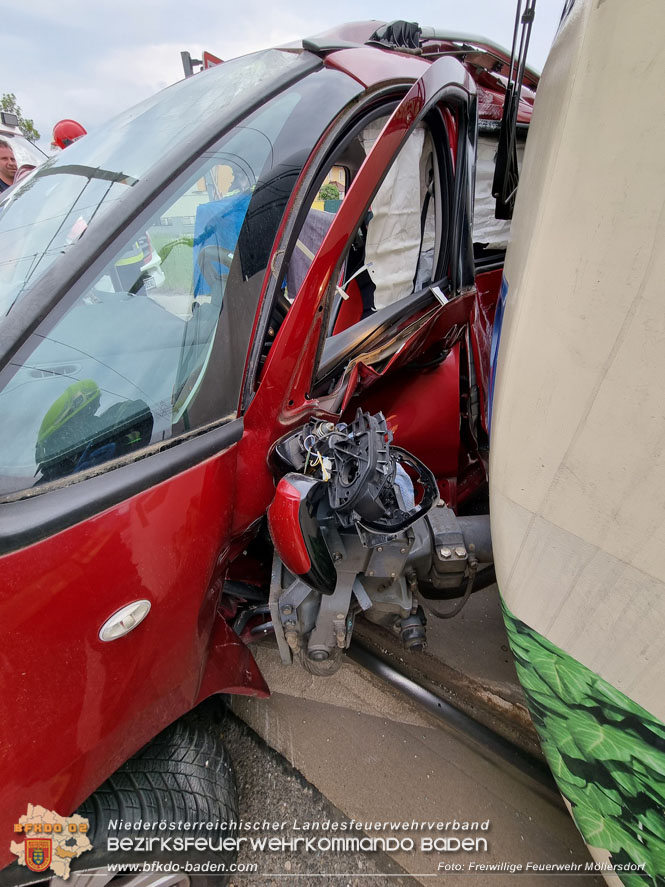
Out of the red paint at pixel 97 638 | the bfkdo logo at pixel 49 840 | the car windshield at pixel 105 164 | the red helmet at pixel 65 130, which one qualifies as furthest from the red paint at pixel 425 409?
the red helmet at pixel 65 130

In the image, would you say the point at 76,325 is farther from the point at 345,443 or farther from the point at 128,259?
the point at 345,443

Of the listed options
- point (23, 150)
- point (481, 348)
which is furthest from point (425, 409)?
point (23, 150)

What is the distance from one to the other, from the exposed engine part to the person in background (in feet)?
16.0

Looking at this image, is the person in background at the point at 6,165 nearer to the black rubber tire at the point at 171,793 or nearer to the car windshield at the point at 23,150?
the car windshield at the point at 23,150

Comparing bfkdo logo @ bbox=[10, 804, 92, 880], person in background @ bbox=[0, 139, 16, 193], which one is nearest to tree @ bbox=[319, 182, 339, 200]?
bfkdo logo @ bbox=[10, 804, 92, 880]

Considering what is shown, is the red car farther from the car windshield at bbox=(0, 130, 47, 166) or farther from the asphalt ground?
the car windshield at bbox=(0, 130, 47, 166)

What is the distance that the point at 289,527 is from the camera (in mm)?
1240

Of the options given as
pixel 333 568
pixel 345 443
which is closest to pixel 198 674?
pixel 333 568

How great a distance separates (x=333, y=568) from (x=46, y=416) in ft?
2.77

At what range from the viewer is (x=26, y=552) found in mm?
900

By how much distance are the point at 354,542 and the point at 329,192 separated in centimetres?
118

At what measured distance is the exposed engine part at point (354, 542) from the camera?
127 centimetres

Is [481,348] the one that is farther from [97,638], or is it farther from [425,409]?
[97,638]

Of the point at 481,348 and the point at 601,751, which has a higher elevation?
the point at 481,348
